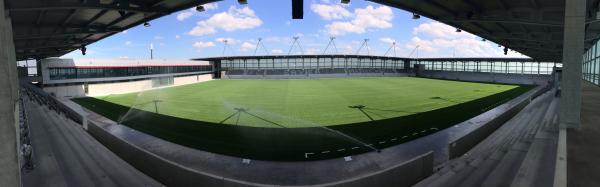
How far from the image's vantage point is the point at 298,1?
8555 mm

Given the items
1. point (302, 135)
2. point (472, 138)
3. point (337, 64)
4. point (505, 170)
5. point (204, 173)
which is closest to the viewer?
point (204, 173)

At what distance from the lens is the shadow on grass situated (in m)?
13.4

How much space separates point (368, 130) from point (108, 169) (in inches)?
476

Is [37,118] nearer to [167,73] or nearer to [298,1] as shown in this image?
[298,1]

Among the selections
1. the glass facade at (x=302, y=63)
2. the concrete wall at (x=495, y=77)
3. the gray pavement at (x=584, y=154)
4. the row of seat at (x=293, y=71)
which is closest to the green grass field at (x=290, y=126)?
the gray pavement at (x=584, y=154)

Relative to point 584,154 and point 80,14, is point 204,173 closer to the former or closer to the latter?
point 584,154

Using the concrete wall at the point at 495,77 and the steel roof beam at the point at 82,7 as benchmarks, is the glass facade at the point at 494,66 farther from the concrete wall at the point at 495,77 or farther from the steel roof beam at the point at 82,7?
the steel roof beam at the point at 82,7

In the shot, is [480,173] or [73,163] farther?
[480,173]

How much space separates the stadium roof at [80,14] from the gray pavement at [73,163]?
4396 mm

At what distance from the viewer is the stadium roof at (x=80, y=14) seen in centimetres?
1136

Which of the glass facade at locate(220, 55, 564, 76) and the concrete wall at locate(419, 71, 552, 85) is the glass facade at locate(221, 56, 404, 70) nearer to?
the glass facade at locate(220, 55, 564, 76)

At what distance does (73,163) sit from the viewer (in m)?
8.77

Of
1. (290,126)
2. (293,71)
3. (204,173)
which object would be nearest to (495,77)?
(293,71)

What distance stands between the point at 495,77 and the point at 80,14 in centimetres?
8409
